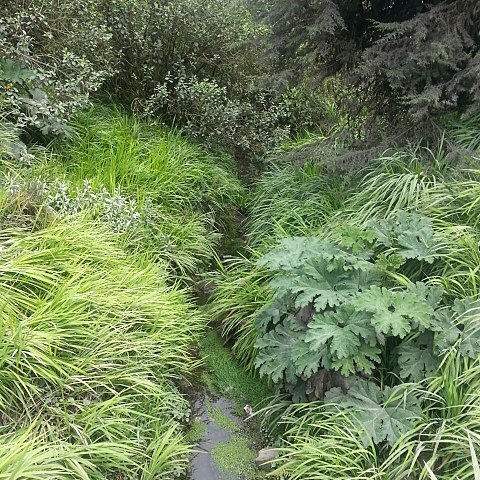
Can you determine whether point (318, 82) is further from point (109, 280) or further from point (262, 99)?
point (109, 280)

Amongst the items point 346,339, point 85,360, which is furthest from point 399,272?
point 85,360

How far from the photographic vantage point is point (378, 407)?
2303 millimetres

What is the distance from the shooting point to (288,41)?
4.52 metres

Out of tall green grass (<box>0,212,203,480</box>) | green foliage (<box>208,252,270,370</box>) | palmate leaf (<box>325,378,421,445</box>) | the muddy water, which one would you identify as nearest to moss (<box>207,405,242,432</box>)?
the muddy water

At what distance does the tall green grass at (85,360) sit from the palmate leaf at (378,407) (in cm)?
90

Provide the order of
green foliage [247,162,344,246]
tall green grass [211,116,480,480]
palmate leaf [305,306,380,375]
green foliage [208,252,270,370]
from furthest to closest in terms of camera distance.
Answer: green foliage [247,162,344,246]
green foliage [208,252,270,370]
palmate leaf [305,306,380,375]
tall green grass [211,116,480,480]

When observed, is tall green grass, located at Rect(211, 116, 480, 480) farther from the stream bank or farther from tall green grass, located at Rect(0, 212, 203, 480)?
tall green grass, located at Rect(0, 212, 203, 480)

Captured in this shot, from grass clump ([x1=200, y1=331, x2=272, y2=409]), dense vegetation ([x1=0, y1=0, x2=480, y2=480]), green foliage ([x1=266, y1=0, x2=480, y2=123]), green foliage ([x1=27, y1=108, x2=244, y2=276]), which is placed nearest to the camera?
dense vegetation ([x1=0, y1=0, x2=480, y2=480])

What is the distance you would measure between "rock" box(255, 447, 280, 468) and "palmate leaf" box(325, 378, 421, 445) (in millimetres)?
482

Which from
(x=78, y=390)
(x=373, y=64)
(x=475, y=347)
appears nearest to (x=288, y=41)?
(x=373, y=64)

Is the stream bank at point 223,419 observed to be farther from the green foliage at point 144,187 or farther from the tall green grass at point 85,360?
the green foliage at point 144,187

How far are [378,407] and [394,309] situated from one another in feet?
1.67

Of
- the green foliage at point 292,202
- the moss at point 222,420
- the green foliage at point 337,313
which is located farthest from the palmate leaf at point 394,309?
the green foliage at point 292,202

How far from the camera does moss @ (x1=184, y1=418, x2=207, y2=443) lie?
9.21 ft
